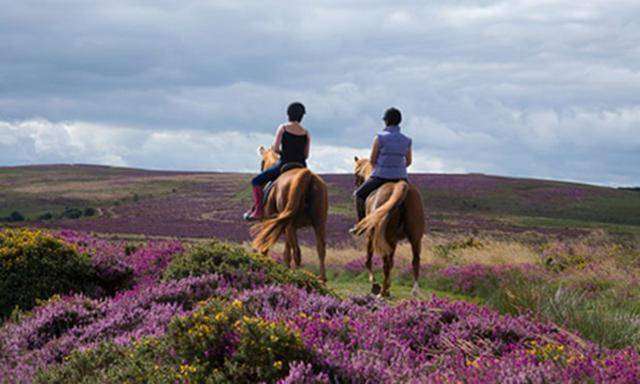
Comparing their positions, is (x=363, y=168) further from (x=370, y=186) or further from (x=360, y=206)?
(x=370, y=186)

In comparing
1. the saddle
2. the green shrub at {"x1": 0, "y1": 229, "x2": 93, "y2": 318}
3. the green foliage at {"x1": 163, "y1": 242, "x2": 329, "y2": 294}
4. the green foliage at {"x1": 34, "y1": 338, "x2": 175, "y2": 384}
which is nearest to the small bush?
the saddle

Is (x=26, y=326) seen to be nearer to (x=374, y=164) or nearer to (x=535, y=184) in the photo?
(x=374, y=164)

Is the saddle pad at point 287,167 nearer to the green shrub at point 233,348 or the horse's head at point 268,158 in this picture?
the horse's head at point 268,158

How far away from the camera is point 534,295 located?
975 centimetres

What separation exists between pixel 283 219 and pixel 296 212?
379 millimetres

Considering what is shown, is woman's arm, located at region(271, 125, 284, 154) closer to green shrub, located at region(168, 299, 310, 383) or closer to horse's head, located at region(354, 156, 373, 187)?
horse's head, located at region(354, 156, 373, 187)

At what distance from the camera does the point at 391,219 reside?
45.6 ft

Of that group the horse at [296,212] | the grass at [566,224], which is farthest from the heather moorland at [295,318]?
the grass at [566,224]

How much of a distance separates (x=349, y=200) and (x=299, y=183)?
45784 millimetres

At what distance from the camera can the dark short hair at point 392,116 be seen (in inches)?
575

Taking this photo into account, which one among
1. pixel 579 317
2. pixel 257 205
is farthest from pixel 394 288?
pixel 579 317

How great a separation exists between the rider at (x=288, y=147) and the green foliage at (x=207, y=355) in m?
8.68

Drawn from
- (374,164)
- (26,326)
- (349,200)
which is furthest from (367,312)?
(349,200)

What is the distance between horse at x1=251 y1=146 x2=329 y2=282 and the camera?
544 inches
